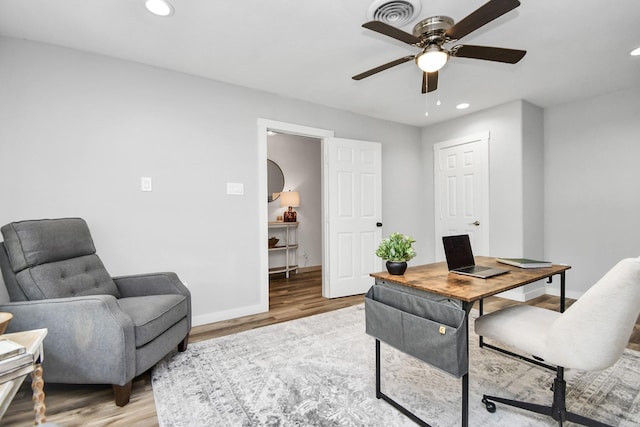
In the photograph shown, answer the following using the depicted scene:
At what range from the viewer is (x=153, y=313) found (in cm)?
191

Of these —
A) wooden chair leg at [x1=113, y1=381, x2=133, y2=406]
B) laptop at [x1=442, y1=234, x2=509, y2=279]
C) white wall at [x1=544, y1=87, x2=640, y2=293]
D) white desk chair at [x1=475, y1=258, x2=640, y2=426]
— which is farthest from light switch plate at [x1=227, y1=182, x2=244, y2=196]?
white wall at [x1=544, y1=87, x2=640, y2=293]

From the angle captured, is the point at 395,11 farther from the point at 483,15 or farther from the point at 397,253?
the point at 397,253

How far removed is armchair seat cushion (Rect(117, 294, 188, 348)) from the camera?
1797 mm

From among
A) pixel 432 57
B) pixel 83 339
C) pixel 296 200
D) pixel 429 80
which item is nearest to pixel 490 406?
pixel 432 57

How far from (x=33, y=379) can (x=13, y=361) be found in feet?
0.79

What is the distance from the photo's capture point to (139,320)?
1.81 m

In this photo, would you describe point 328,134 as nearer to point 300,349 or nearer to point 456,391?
point 300,349

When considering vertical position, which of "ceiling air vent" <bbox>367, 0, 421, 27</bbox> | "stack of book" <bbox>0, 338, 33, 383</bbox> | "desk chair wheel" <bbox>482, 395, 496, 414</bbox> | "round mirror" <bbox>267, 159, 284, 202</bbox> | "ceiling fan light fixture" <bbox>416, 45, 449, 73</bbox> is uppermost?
"ceiling air vent" <bbox>367, 0, 421, 27</bbox>

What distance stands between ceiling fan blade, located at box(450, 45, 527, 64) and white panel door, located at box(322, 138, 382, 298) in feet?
6.61

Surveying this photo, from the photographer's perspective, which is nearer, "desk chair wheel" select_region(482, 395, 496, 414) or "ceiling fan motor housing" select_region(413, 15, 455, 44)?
"desk chair wheel" select_region(482, 395, 496, 414)

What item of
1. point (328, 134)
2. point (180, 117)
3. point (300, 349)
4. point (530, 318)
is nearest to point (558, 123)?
point (328, 134)

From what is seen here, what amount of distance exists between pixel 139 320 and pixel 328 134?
2828 mm

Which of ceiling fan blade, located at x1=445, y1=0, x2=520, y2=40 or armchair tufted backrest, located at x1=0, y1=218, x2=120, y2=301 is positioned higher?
ceiling fan blade, located at x1=445, y1=0, x2=520, y2=40

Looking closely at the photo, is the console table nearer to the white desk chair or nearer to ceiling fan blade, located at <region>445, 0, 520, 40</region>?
ceiling fan blade, located at <region>445, 0, 520, 40</region>
